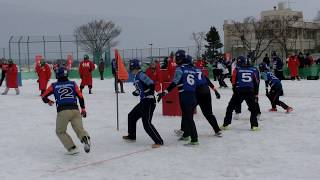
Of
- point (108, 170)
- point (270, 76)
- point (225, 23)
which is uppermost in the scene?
point (225, 23)

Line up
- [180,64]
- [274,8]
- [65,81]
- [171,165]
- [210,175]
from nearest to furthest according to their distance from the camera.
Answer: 1. [210,175]
2. [171,165]
3. [65,81]
4. [180,64]
5. [274,8]

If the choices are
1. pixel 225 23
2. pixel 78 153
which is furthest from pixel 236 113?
pixel 225 23

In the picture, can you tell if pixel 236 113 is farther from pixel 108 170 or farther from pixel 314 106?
pixel 108 170

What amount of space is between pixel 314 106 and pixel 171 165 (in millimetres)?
8841

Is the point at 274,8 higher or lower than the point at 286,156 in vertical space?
higher

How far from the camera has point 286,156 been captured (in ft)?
28.7

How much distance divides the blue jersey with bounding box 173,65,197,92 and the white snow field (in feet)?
3.52

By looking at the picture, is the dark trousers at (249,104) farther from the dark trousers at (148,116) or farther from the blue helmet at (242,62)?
the dark trousers at (148,116)

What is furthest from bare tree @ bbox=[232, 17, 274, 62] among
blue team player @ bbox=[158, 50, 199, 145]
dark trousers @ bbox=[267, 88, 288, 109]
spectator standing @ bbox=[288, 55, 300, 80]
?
blue team player @ bbox=[158, 50, 199, 145]

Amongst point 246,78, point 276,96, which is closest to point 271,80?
point 276,96

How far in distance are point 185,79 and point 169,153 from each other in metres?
1.45

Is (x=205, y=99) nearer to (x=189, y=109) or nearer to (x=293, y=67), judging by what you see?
(x=189, y=109)

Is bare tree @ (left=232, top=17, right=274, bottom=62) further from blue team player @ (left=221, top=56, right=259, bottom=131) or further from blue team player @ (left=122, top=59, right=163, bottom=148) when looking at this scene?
blue team player @ (left=122, top=59, right=163, bottom=148)

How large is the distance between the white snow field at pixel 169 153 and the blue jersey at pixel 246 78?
98 centimetres
